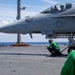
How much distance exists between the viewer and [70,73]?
1970 mm

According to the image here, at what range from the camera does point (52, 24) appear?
57.4ft

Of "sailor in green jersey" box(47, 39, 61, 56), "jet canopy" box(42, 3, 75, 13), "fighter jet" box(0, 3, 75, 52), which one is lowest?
"sailor in green jersey" box(47, 39, 61, 56)

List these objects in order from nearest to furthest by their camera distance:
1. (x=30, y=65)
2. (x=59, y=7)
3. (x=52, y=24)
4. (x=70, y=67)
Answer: (x=70, y=67), (x=30, y=65), (x=52, y=24), (x=59, y=7)

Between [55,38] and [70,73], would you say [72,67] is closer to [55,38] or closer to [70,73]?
[70,73]

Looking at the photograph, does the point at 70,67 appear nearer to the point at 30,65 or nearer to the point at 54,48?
the point at 30,65

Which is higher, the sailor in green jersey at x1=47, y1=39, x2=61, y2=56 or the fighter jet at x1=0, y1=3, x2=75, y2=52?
the fighter jet at x1=0, y1=3, x2=75, y2=52

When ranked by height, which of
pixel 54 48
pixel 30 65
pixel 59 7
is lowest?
pixel 54 48

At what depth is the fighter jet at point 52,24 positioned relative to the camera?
17328 mm

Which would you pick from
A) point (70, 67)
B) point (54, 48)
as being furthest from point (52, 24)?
point (70, 67)

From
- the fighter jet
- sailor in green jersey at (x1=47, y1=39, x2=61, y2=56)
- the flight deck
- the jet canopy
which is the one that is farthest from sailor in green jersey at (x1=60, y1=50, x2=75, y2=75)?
the jet canopy

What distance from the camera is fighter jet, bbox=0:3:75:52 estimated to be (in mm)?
17328

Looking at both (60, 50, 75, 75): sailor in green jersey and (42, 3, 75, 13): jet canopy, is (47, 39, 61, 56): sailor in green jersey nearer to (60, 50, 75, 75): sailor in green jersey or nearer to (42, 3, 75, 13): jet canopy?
(42, 3, 75, 13): jet canopy

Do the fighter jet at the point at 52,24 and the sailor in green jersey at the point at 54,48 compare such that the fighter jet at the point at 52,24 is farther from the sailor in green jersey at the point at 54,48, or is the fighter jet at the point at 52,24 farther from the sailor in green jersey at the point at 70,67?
the sailor in green jersey at the point at 70,67

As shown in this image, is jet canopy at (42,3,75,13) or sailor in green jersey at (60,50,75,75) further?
jet canopy at (42,3,75,13)
